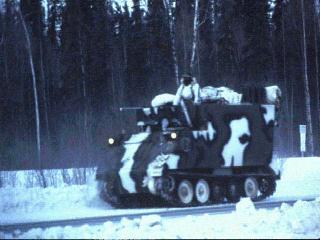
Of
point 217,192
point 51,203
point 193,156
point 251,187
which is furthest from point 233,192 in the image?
point 51,203

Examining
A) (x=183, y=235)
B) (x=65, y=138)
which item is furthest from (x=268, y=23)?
(x=183, y=235)

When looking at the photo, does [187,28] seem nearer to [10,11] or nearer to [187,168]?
[10,11]

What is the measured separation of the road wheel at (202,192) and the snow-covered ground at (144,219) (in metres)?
2.29

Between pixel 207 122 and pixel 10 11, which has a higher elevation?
pixel 10 11

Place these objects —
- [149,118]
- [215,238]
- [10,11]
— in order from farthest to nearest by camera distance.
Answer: [10,11] → [149,118] → [215,238]

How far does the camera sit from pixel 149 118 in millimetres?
22438

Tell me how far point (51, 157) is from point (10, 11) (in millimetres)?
9648

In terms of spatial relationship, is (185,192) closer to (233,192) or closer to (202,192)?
(202,192)

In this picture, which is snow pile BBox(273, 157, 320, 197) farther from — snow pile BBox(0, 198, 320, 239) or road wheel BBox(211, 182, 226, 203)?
snow pile BBox(0, 198, 320, 239)

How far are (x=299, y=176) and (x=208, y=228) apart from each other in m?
17.3

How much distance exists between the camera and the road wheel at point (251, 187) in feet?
75.0

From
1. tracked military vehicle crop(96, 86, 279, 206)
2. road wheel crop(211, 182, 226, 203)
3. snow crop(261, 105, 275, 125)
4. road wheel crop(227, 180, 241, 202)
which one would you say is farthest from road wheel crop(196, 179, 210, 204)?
snow crop(261, 105, 275, 125)

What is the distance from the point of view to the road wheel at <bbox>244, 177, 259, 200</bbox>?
2285 centimetres

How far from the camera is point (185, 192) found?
20.7 metres
